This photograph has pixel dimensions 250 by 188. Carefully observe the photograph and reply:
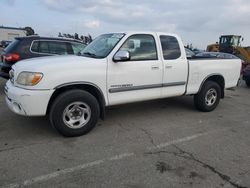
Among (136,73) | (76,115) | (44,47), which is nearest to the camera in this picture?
(76,115)

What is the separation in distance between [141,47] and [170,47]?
806 millimetres

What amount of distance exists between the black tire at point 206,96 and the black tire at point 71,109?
2889mm

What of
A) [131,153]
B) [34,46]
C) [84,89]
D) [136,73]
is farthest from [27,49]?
[131,153]

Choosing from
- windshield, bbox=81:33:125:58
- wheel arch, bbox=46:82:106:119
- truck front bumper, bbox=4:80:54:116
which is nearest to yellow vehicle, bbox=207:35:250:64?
windshield, bbox=81:33:125:58

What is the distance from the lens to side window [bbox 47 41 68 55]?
8211mm

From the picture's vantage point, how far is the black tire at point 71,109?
4441 mm

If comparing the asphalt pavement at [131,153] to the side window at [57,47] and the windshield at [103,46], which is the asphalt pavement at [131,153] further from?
the side window at [57,47]

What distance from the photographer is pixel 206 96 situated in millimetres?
6641

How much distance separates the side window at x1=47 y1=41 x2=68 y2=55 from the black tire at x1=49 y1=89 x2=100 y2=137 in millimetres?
4083

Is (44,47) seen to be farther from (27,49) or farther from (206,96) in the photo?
(206,96)

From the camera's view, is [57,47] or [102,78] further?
[57,47]

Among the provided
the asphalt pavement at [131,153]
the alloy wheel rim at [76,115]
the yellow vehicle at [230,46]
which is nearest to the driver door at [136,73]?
the alloy wheel rim at [76,115]

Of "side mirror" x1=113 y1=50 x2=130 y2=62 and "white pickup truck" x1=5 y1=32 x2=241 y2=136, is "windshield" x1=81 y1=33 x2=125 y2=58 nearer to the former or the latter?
"white pickup truck" x1=5 y1=32 x2=241 y2=136

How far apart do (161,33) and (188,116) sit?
205cm
